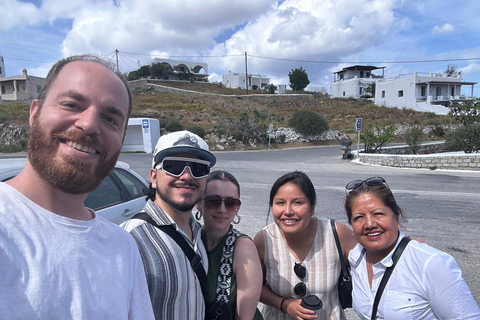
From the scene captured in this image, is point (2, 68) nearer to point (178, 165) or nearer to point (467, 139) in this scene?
point (467, 139)

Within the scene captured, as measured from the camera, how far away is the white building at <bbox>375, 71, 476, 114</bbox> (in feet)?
158

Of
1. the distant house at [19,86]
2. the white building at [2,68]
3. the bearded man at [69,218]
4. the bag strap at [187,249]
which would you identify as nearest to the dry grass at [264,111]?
the distant house at [19,86]

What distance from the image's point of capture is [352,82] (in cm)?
6612

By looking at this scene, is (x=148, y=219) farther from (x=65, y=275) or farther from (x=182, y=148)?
(x=65, y=275)

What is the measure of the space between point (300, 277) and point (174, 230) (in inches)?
39.9

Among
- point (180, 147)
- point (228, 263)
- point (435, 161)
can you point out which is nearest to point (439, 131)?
point (435, 161)

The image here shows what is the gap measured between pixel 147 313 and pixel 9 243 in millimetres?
578

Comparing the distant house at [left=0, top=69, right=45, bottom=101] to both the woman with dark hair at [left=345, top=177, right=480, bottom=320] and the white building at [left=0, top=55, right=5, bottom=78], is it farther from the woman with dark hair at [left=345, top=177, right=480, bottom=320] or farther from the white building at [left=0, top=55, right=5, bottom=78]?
the woman with dark hair at [left=345, top=177, right=480, bottom=320]

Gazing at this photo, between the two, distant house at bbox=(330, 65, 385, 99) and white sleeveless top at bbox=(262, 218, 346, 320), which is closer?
white sleeveless top at bbox=(262, 218, 346, 320)

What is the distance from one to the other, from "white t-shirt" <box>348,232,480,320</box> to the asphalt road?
2.55 meters

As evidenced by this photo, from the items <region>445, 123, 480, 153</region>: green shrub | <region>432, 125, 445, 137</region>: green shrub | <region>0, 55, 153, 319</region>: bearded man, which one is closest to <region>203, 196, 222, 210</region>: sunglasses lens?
<region>0, 55, 153, 319</region>: bearded man

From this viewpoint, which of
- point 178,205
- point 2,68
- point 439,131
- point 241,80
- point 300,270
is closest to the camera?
point 178,205

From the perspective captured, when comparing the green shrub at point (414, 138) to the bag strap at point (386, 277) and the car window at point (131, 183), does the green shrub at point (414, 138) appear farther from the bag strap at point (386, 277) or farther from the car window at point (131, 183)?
the bag strap at point (386, 277)

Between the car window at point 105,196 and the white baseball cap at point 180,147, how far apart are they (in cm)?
225
